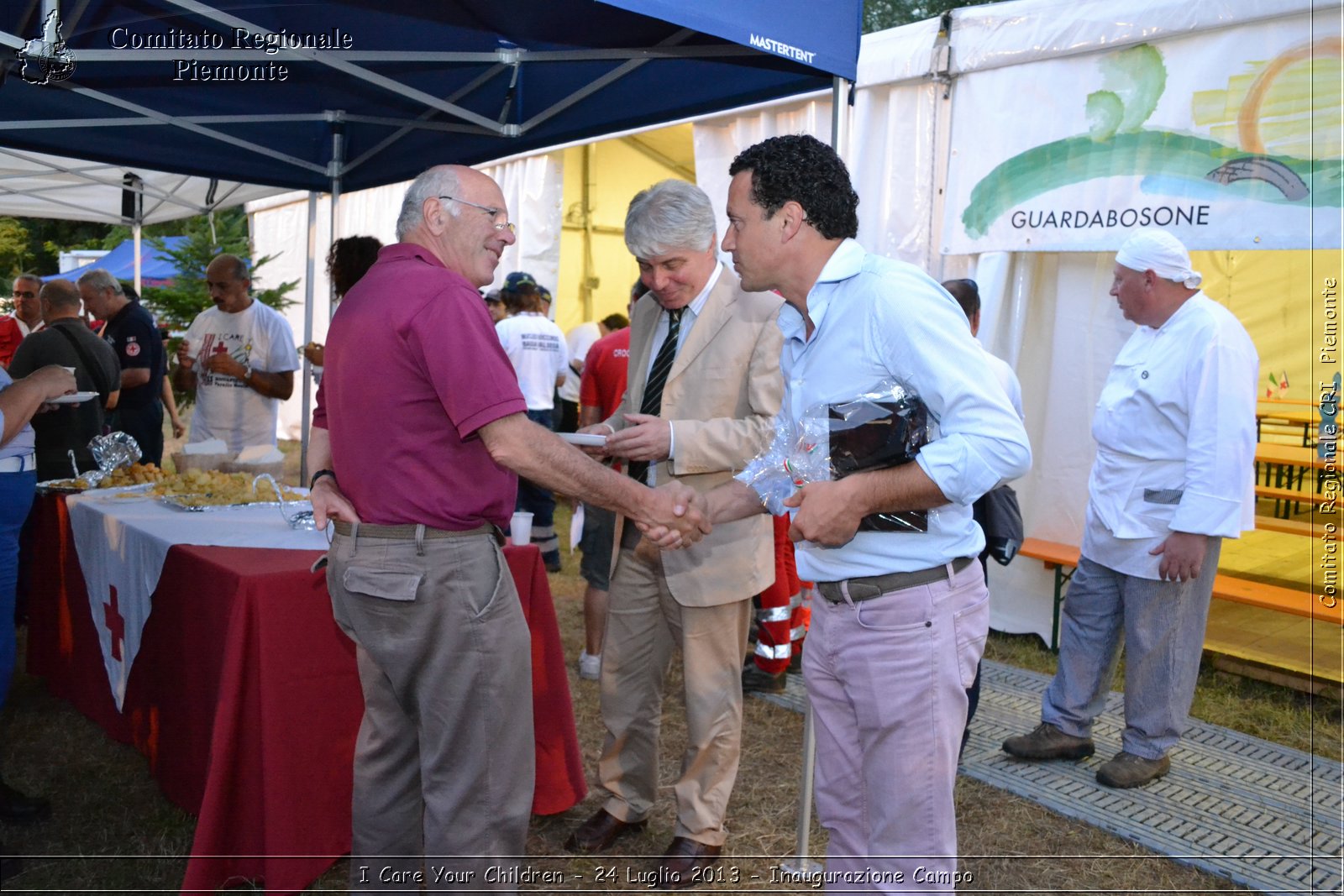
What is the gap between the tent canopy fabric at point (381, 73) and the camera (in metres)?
2.99

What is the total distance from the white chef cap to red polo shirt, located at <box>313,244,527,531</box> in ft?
9.23

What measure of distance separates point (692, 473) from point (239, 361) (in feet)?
12.4

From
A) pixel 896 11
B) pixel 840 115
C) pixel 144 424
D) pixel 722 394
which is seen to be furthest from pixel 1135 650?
pixel 896 11

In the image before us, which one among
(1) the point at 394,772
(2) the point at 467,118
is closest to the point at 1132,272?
(2) the point at 467,118

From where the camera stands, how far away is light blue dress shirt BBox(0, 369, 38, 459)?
123 inches

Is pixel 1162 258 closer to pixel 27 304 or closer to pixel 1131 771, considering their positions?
pixel 1131 771

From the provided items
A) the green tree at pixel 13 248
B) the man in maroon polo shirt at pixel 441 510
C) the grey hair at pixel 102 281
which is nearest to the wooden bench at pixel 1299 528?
the man in maroon polo shirt at pixel 441 510

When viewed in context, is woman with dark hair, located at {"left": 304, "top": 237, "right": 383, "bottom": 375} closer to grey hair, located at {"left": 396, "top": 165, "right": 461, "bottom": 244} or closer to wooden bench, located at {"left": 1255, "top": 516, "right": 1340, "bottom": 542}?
grey hair, located at {"left": 396, "top": 165, "right": 461, "bottom": 244}

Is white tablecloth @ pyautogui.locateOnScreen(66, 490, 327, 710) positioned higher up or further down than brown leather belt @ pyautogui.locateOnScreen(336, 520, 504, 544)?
further down

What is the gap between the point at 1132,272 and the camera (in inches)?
153

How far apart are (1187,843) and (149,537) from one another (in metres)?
3.90

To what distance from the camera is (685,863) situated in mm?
3049

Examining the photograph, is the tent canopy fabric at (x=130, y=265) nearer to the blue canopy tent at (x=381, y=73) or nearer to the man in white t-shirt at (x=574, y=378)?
the man in white t-shirt at (x=574, y=378)

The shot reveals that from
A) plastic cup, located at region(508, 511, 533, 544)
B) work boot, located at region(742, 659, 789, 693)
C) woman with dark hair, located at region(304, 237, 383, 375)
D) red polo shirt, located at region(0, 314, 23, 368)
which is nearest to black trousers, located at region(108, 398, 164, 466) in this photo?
red polo shirt, located at region(0, 314, 23, 368)
